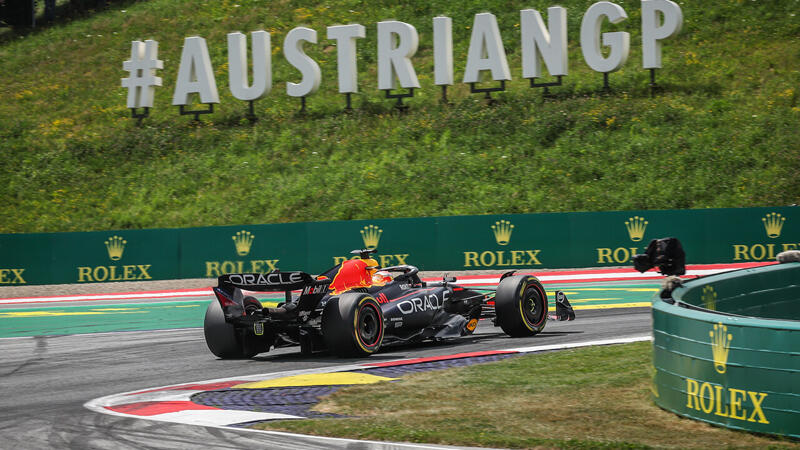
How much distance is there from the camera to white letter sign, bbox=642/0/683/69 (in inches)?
1391

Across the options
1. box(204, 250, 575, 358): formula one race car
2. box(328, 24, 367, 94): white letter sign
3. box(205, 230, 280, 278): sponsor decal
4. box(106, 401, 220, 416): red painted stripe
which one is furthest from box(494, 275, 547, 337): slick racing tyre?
box(328, 24, 367, 94): white letter sign

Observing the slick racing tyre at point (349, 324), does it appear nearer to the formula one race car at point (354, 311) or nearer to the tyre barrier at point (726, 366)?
the formula one race car at point (354, 311)

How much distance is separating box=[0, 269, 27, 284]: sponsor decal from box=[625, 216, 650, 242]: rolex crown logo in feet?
59.2

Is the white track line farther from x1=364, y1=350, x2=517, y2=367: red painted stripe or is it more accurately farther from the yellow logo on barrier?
the yellow logo on barrier

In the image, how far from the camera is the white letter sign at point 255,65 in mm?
39531

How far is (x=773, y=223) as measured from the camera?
25844mm

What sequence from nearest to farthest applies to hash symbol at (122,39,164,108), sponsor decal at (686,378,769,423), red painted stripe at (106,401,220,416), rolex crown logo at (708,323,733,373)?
sponsor decal at (686,378,769,423), rolex crown logo at (708,323,733,373), red painted stripe at (106,401,220,416), hash symbol at (122,39,164,108)

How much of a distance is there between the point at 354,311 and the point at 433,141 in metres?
26.5

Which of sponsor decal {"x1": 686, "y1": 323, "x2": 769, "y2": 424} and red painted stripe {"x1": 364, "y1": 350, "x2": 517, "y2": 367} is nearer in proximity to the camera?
sponsor decal {"x1": 686, "y1": 323, "x2": 769, "y2": 424}

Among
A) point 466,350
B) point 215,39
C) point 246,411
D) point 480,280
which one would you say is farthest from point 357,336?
point 215,39

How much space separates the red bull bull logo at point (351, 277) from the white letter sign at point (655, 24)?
25.8 meters

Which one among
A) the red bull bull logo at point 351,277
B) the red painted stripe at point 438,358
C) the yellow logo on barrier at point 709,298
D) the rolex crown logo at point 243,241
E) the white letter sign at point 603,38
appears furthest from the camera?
the white letter sign at point 603,38

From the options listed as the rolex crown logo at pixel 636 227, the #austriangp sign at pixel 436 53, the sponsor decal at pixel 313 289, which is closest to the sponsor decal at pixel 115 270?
the #austriangp sign at pixel 436 53

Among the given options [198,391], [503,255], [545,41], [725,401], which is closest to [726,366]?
[725,401]
